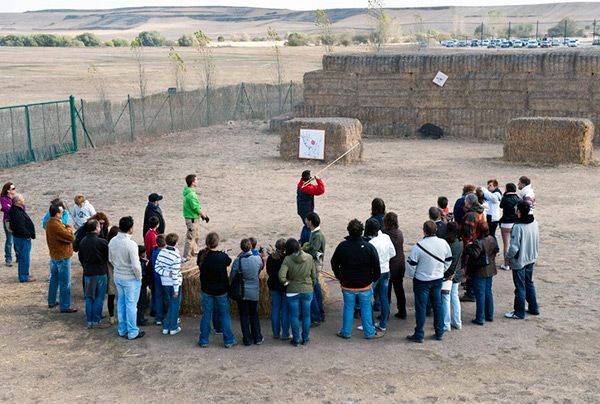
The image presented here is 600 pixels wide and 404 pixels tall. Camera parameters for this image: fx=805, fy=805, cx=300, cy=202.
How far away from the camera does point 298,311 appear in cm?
995

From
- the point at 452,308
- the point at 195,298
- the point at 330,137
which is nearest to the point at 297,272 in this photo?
the point at 195,298

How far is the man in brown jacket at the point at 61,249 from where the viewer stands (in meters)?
11.1

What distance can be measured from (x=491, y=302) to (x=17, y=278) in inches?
297

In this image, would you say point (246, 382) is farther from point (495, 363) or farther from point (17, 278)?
point (17, 278)

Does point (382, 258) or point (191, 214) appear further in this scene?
point (191, 214)

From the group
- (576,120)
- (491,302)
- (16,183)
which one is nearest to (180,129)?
(16,183)

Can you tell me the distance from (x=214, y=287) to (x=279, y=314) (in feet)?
3.24

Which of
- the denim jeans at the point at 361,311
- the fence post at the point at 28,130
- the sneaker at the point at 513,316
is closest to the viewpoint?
the denim jeans at the point at 361,311

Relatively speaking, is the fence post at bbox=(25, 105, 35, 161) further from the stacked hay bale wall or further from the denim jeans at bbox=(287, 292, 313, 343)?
the denim jeans at bbox=(287, 292, 313, 343)

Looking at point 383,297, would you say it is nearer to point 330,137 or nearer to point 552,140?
point 330,137

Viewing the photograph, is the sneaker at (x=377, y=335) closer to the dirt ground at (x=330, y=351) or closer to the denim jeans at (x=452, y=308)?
the dirt ground at (x=330, y=351)

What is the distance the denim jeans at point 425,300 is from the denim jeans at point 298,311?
1.34 m

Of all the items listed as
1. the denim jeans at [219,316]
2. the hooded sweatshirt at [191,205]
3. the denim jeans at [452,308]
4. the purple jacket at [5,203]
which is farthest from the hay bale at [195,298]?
the purple jacket at [5,203]

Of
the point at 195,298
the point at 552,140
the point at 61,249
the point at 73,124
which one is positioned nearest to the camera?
the point at 195,298
